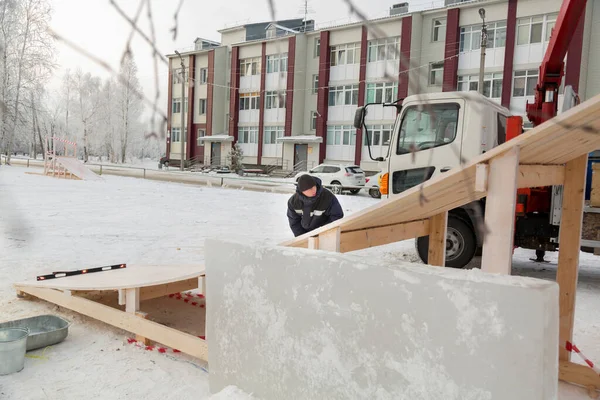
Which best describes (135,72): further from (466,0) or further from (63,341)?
(466,0)

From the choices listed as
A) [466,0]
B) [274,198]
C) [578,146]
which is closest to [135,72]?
[578,146]

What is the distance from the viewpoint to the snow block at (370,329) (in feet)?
6.12

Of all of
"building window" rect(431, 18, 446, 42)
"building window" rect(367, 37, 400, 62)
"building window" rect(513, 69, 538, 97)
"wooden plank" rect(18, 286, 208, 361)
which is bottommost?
"wooden plank" rect(18, 286, 208, 361)

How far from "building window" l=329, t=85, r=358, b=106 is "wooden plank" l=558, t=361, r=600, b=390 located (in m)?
30.3

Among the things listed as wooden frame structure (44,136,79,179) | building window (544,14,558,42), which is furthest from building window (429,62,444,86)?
building window (544,14,558,42)

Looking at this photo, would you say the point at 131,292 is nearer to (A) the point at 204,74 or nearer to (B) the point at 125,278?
(B) the point at 125,278

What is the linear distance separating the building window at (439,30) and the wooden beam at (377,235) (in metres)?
28.1

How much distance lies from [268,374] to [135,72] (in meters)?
2.24

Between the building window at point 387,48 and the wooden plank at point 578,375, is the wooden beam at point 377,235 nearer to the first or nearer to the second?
the wooden plank at point 578,375

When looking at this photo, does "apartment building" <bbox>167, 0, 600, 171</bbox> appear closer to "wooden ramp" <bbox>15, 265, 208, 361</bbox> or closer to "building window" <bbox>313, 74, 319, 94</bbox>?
"building window" <bbox>313, 74, 319, 94</bbox>

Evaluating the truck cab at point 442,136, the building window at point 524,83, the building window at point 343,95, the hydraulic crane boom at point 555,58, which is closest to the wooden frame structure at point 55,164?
the building window at point 343,95

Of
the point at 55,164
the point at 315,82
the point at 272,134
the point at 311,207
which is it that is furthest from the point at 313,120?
the point at 311,207

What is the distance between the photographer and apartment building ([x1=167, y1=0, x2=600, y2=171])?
995 inches

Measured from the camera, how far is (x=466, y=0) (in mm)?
28391
